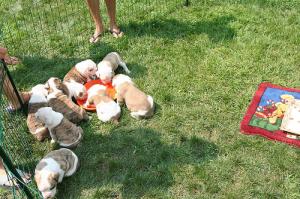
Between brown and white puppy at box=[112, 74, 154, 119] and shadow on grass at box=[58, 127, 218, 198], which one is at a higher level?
brown and white puppy at box=[112, 74, 154, 119]

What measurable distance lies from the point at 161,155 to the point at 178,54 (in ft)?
5.90

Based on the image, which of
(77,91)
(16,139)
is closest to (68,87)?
(77,91)

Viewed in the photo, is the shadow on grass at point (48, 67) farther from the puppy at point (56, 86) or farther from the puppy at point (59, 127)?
the puppy at point (59, 127)

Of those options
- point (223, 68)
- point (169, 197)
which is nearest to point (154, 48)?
point (223, 68)

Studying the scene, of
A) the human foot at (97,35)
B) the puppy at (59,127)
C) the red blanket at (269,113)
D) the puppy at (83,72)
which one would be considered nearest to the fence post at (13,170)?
the puppy at (59,127)

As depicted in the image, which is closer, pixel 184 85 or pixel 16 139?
pixel 16 139

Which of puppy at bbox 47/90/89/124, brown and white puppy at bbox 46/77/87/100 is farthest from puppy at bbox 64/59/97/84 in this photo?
puppy at bbox 47/90/89/124

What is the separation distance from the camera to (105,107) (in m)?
4.55

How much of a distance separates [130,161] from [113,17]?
8.15ft

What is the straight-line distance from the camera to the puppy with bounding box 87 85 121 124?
4539 millimetres

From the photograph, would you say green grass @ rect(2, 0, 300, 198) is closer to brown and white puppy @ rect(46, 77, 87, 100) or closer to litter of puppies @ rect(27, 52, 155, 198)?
litter of puppies @ rect(27, 52, 155, 198)

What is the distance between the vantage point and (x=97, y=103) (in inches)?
181

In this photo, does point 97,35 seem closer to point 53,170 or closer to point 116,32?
point 116,32

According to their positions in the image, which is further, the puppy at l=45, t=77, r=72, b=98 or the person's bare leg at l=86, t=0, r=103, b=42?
the person's bare leg at l=86, t=0, r=103, b=42
